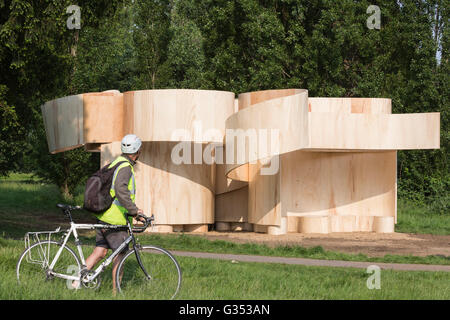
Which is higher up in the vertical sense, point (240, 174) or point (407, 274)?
point (240, 174)

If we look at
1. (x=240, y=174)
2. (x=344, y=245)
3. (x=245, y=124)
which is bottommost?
(x=344, y=245)

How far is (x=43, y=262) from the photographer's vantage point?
27.6 ft

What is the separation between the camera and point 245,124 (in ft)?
58.7

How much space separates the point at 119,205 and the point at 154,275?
91 cm

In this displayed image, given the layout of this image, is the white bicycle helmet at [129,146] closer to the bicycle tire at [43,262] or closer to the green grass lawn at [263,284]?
the bicycle tire at [43,262]

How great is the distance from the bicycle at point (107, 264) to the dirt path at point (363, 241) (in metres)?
8.19

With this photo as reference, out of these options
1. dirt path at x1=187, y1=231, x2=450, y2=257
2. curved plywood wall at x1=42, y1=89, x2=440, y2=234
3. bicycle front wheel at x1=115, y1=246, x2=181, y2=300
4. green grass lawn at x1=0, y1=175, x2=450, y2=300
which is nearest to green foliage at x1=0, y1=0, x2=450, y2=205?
curved plywood wall at x1=42, y1=89, x2=440, y2=234

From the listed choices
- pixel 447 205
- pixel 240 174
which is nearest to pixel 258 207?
pixel 240 174

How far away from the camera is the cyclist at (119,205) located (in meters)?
8.19

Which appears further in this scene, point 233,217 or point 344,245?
point 233,217

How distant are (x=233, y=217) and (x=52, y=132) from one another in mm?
5960
